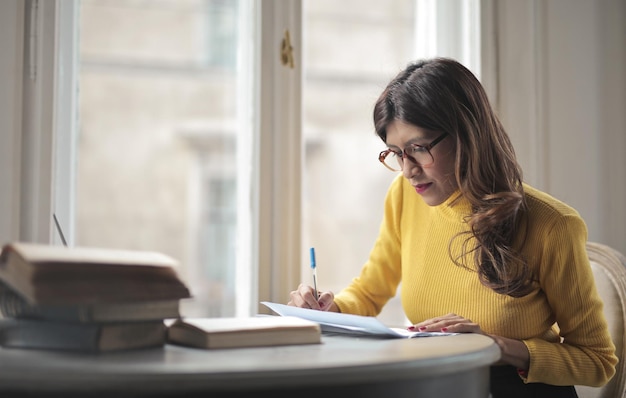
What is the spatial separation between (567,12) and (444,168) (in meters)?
1.17

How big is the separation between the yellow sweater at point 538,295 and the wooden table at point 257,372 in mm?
455

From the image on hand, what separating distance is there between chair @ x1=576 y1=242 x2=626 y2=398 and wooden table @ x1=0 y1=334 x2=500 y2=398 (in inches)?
35.7

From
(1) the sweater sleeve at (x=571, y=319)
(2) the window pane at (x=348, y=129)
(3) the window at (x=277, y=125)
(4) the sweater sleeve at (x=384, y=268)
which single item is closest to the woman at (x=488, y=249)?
(1) the sweater sleeve at (x=571, y=319)

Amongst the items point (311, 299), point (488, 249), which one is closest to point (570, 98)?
point (488, 249)

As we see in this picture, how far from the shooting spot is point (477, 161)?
5.48ft

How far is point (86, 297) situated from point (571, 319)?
104 cm

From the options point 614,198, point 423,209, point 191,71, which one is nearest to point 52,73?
point 423,209

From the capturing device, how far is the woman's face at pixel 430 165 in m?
1.69

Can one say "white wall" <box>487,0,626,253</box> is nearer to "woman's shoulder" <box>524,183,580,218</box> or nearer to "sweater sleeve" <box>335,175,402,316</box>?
"sweater sleeve" <box>335,175,402,316</box>

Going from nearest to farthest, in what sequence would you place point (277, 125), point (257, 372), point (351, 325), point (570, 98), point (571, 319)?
1. point (257, 372)
2. point (351, 325)
3. point (571, 319)
4. point (277, 125)
5. point (570, 98)

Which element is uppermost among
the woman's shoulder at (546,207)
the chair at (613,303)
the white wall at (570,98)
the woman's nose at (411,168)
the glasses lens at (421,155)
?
the white wall at (570,98)

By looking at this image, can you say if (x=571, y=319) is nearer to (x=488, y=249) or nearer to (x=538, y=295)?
(x=538, y=295)

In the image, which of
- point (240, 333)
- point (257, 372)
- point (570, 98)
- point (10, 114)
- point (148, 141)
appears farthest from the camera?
point (148, 141)

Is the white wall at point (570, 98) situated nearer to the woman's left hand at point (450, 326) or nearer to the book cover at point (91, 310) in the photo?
the woman's left hand at point (450, 326)
